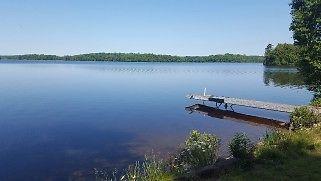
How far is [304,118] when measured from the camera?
82.7 feet

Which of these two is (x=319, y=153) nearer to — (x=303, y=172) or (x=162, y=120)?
(x=303, y=172)

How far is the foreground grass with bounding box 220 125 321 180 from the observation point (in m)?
13.5

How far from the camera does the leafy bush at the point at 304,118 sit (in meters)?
24.6

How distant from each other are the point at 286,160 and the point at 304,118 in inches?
436

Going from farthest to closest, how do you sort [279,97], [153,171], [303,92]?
[303,92] → [279,97] → [153,171]

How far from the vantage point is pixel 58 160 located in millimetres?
23609

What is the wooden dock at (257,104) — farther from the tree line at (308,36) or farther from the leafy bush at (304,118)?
the leafy bush at (304,118)

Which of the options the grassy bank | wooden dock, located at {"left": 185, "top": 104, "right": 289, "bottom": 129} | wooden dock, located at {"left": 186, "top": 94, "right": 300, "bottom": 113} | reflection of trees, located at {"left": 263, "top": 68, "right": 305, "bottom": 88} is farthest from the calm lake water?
reflection of trees, located at {"left": 263, "top": 68, "right": 305, "bottom": 88}

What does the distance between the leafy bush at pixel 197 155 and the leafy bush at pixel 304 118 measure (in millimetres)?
8947

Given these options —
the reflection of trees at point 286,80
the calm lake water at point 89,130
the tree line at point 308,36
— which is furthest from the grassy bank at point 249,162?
the reflection of trees at point 286,80

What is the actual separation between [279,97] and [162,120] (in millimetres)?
30842

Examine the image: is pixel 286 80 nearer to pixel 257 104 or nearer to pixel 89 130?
pixel 257 104

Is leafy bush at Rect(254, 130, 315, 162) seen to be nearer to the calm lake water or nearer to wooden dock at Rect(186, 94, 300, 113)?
the calm lake water

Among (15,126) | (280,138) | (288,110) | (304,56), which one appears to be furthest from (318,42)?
(15,126)
